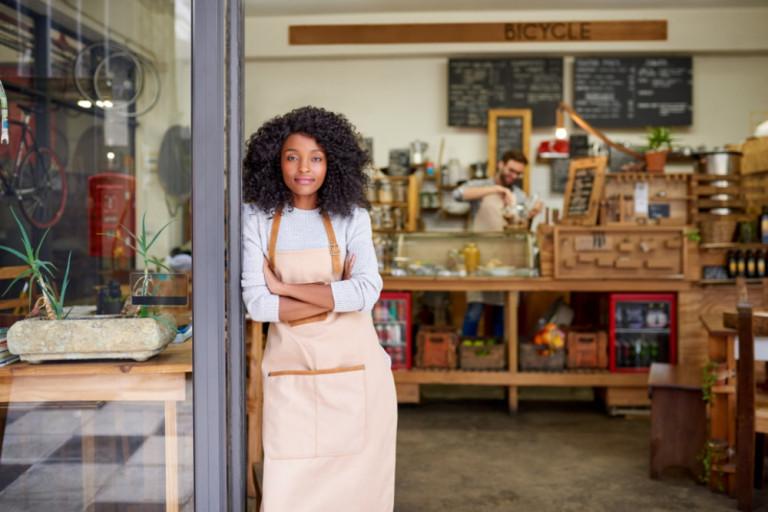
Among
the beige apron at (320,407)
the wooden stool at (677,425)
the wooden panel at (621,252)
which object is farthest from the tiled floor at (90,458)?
the wooden panel at (621,252)

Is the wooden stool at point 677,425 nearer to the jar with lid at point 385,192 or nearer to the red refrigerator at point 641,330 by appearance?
the red refrigerator at point 641,330

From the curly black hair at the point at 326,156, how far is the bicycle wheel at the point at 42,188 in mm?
931

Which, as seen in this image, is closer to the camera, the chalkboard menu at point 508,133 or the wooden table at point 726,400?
the wooden table at point 726,400

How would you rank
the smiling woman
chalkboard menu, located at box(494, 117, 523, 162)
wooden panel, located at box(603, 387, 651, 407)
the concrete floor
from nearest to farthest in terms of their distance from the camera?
the smiling woman, the concrete floor, wooden panel, located at box(603, 387, 651, 407), chalkboard menu, located at box(494, 117, 523, 162)

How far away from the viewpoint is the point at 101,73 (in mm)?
3902

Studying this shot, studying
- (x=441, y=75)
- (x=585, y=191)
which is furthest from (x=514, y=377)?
(x=441, y=75)

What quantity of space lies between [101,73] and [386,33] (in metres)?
3.91

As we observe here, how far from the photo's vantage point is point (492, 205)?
5.63 metres

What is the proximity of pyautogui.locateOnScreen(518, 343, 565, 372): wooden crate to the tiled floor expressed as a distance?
331 cm

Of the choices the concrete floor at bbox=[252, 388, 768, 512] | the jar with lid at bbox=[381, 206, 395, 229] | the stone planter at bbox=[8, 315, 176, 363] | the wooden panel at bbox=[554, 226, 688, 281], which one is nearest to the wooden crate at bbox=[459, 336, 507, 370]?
the concrete floor at bbox=[252, 388, 768, 512]

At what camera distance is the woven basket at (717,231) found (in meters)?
4.95

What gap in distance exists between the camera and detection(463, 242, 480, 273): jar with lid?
512 cm

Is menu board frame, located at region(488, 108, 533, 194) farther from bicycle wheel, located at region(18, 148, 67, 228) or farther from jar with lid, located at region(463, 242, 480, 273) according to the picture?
bicycle wheel, located at region(18, 148, 67, 228)

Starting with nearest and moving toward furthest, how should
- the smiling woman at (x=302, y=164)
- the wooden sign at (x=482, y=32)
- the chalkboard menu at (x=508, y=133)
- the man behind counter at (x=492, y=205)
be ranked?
the smiling woman at (x=302, y=164) → the man behind counter at (x=492, y=205) → the wooden sign at (x=482, y=32) → the chalkboard menu at (x=508, y=133)
